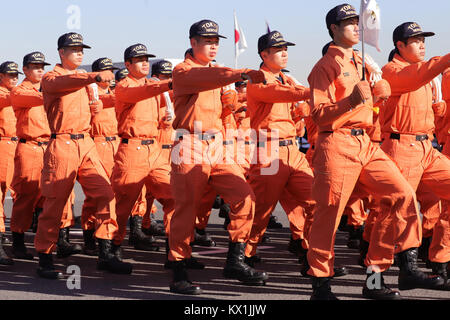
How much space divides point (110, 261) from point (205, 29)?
8.45 feet

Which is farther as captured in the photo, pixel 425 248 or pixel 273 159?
pixel 425 248

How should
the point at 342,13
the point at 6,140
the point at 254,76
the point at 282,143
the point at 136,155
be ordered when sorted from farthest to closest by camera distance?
the point at 6,140 → the point at 136,155 → the point at 282,143 → the point at 342,13 → the point at 254,76

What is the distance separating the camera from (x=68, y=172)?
7.77 metres

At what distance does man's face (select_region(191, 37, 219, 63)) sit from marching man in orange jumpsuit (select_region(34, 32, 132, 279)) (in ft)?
4.42

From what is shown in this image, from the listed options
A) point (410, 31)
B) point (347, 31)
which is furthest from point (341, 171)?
point (410, 31)

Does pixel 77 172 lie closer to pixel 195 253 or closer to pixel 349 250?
pixel 195 253

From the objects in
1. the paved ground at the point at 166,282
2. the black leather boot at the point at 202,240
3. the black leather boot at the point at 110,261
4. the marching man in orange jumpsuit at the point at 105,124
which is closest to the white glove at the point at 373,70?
the paved ground at the point at 166,282

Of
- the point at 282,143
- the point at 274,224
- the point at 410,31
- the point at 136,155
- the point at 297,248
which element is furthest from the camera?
the point at 274,224

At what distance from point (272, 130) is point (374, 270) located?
6.48 feet

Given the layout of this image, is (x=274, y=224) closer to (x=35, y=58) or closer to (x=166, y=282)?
(x=35, y=58)

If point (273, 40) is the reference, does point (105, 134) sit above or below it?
below

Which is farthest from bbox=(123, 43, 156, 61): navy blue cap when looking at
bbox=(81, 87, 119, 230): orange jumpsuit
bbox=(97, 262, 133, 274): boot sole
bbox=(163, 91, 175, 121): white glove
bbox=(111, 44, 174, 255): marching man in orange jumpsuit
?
bbox=(97, 262, 133, 274): boot sole

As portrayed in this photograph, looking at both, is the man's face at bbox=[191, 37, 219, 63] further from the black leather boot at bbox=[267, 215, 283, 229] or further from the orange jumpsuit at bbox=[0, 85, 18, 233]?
the black leather boot at bbox=[267, 215, 283, 229]

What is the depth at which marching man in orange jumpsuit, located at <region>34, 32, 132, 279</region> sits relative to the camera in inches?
305
